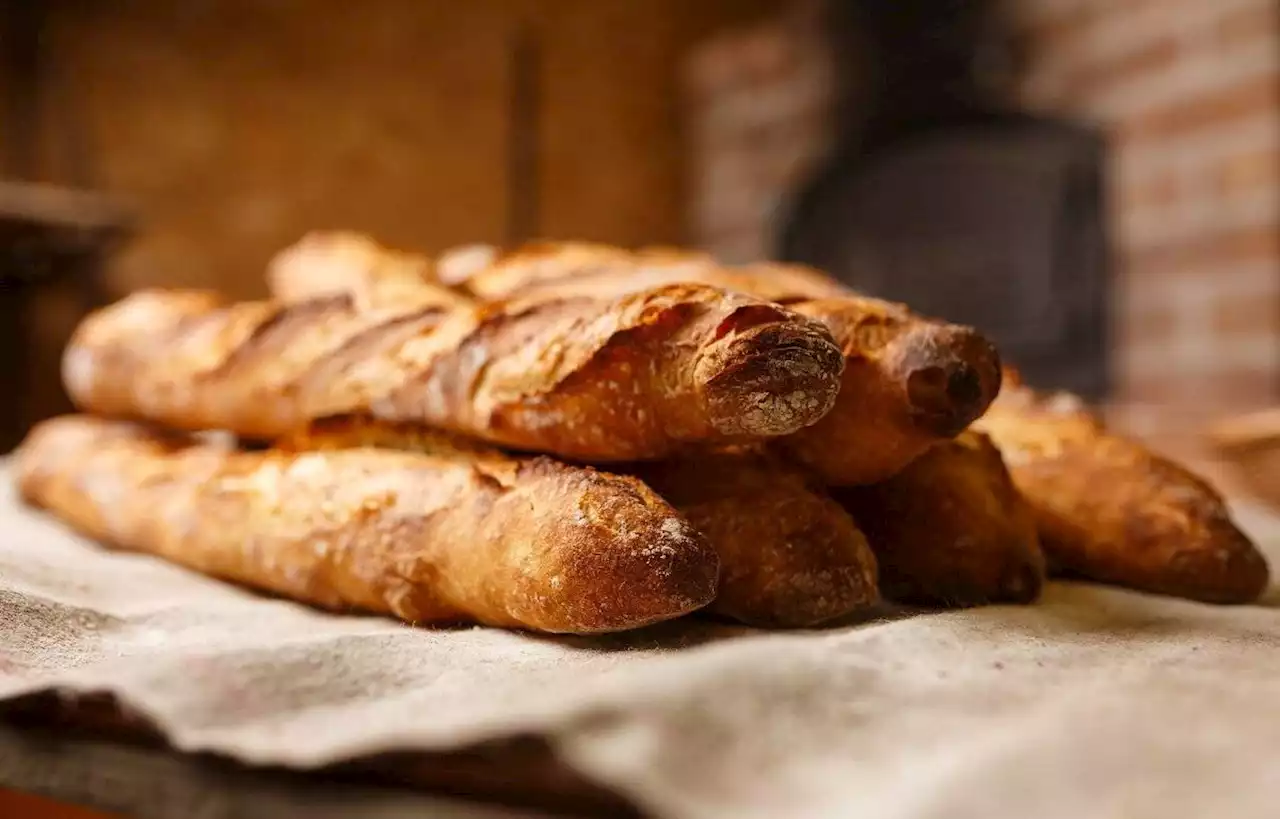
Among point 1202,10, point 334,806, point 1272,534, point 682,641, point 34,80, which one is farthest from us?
point 34,80

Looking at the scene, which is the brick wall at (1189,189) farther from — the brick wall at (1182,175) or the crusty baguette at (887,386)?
the crusty baguette at (887,386)

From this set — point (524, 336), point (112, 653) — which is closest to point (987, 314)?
point (524, 336)

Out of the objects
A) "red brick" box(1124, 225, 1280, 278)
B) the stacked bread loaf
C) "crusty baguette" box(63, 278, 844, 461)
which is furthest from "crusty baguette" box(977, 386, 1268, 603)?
"red brick" box(1124, 225, 1280, 278)

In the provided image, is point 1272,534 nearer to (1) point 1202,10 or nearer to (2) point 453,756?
(2) point 453,756

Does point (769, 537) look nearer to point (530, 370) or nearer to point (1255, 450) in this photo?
point (530, 370)

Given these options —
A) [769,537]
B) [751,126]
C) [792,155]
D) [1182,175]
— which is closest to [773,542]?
[769,537]
